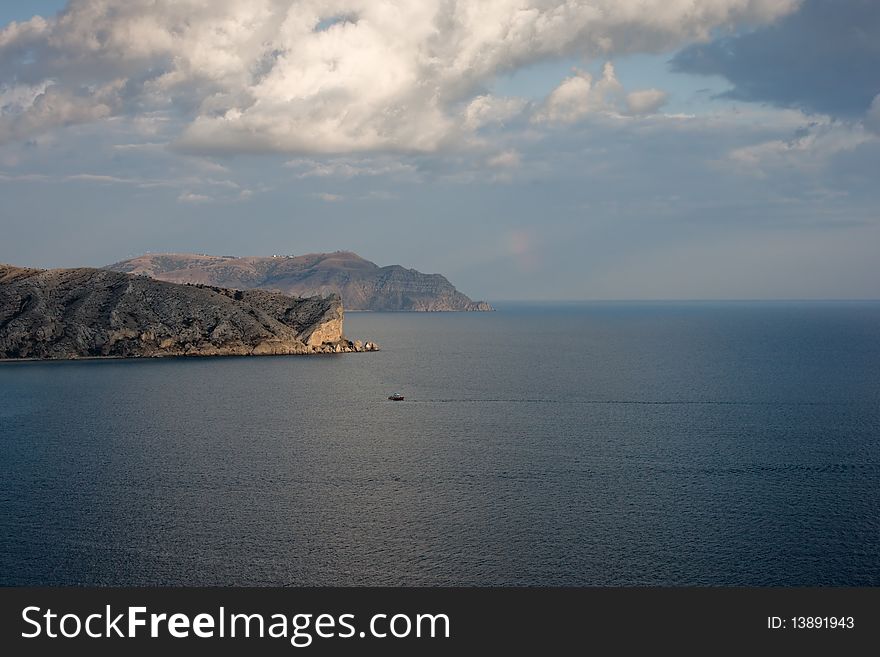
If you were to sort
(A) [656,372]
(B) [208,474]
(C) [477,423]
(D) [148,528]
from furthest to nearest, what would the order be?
(A) [656,372] < (C) [477,423] < (B) [208,474] < (D) [148,528]

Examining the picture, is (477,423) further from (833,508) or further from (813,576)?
(813,576)

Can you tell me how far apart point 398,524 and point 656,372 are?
421 ft

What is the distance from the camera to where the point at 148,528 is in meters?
67.2

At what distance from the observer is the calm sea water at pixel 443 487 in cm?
5900

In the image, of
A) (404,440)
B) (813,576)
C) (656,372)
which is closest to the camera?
(813,576)

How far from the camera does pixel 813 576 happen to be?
2224 inches

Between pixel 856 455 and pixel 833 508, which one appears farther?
pixel 856 455

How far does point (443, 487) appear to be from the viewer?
265 feet

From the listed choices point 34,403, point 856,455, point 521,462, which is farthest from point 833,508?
point 34,403

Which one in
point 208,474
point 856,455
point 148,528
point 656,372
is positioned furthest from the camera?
point 656,372

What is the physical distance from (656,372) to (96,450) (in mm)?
129052

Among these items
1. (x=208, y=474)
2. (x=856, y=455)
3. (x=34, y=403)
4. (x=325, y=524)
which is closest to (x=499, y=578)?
(x=325, y=524)

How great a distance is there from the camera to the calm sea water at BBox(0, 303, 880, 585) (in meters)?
59.0

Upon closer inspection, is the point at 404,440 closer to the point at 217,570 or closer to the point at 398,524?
the point at 398,524
